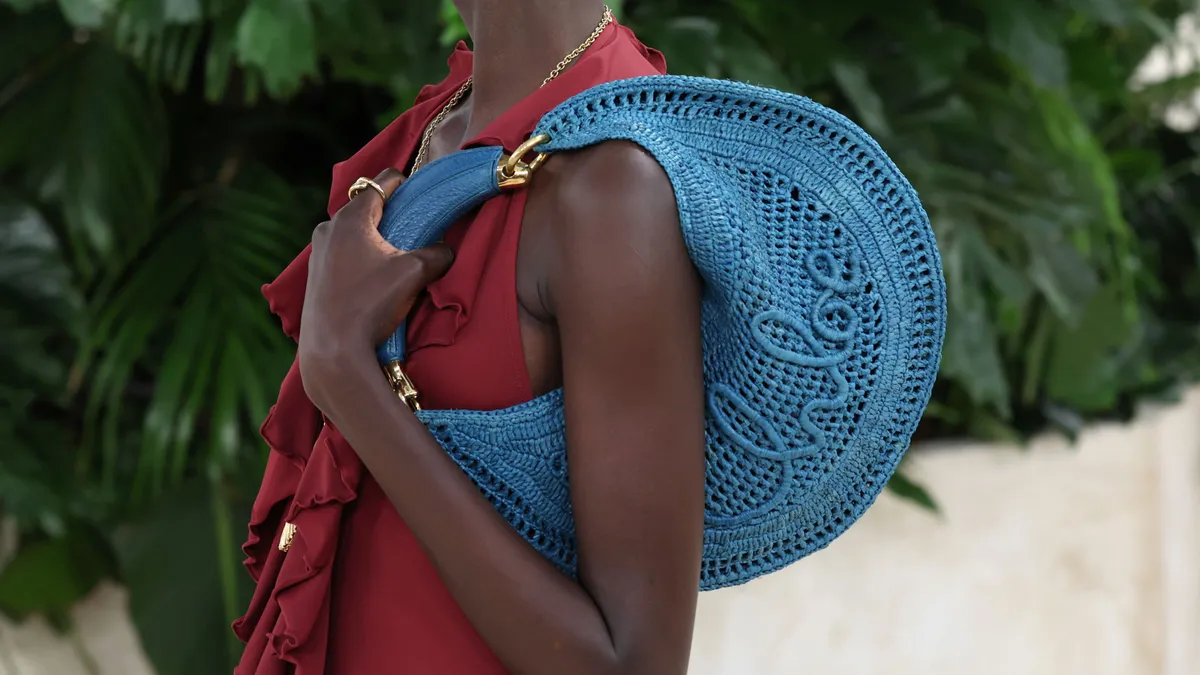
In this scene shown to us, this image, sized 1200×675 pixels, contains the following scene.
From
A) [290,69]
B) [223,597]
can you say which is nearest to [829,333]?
[290,69]

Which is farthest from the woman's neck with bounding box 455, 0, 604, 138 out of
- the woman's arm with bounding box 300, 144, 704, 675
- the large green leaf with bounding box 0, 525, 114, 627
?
the large green leaf with bounding box 0, 525, 114, 627

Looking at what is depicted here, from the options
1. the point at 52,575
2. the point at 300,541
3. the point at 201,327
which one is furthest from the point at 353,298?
the point at 52,575

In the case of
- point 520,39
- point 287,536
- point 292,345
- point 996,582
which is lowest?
point 996,582

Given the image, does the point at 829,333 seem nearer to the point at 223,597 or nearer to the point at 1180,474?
the point at 223,597

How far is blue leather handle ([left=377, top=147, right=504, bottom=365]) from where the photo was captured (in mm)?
695

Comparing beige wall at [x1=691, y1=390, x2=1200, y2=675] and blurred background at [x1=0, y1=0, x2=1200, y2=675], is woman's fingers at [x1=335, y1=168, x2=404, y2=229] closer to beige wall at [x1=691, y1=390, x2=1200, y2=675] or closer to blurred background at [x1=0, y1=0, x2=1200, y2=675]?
blurred background at [x1=0, y1=0, x2=1200, y2=675]

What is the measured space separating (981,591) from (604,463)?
199cm

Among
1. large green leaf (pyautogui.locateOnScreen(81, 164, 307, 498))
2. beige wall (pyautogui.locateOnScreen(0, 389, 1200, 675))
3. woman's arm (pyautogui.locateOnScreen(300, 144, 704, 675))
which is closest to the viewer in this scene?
woman's arm (pyautogui.locateOnScreen(300, 144, 704, 675))

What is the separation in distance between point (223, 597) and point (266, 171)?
717 millimetres

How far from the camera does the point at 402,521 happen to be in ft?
2.37

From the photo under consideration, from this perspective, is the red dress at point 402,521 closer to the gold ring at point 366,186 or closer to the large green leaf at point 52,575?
the gold ring at point 366,186

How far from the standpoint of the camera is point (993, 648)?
7.93ft

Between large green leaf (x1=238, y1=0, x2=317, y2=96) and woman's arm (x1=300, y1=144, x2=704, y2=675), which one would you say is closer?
woman's arm (x1=300, y1=144, x2=704, y2=675)

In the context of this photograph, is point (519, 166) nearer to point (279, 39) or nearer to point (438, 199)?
point (438, 199)
